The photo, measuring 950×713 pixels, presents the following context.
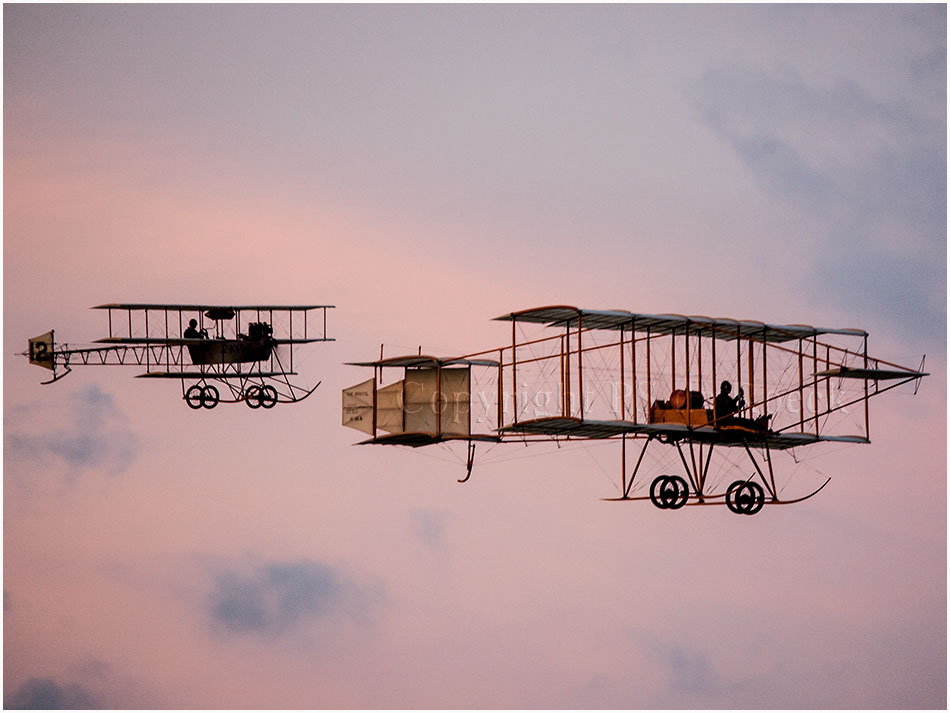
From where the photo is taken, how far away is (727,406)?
5294cm

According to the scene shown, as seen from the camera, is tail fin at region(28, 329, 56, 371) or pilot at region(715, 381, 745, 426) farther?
tail fin at region(28, 329, 56, 371)

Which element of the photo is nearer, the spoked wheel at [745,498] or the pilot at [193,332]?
the spoked wheel at [745,498]

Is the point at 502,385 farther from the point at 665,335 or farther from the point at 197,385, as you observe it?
the point at 197,385

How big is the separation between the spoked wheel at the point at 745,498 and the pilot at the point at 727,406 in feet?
5.70

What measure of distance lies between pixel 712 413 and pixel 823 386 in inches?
149

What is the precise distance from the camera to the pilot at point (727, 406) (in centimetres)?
5275

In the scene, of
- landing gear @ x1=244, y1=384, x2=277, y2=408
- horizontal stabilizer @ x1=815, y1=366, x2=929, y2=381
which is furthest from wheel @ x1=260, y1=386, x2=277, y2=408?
horizontal stabilizer @ x1=815, y1=366, x2=929, y2=381

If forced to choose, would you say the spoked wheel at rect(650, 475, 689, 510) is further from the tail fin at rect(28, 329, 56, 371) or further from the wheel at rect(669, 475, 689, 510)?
the tail fin at rect(28, 329, 56, 371)

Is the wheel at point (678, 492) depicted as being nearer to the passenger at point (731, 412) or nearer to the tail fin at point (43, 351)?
the passenger at point (731, 412)

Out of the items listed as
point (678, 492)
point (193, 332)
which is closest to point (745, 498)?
point (678, 492)

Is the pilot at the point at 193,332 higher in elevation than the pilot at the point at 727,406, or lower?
higher

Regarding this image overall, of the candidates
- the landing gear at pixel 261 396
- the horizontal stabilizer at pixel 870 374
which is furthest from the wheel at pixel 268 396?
the horizontal stabilizer at pixel 870 374

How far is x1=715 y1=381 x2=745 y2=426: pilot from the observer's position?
173ft

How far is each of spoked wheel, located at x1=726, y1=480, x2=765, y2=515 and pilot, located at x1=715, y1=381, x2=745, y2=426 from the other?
1.74 m
